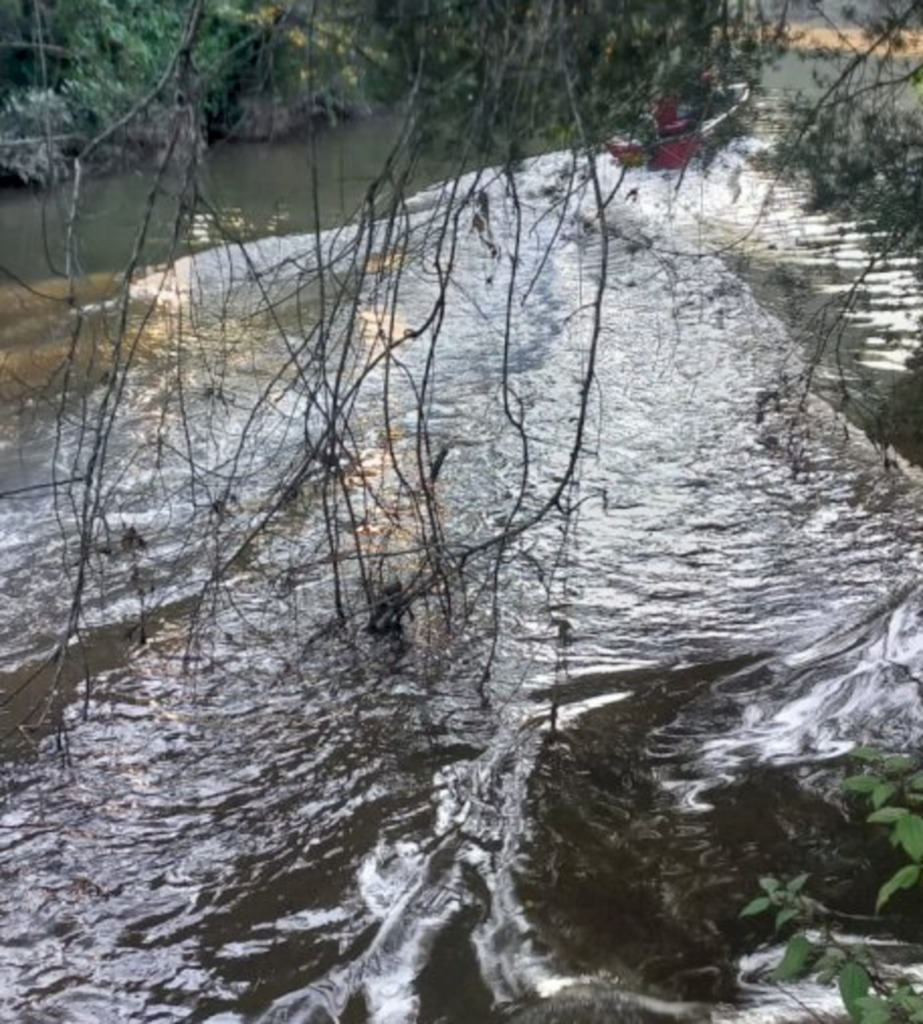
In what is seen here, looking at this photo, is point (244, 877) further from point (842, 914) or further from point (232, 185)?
point (232, 185)

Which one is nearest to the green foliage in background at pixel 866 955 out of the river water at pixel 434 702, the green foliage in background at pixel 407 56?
the river water at pixel 434 702

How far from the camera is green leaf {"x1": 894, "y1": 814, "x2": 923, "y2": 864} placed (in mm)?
2051

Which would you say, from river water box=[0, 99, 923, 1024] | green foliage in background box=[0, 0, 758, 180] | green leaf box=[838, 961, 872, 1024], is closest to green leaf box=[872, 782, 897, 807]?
green leaf box=[838, 961, 872, 1024]

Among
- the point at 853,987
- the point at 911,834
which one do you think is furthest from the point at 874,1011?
the point at 911,834

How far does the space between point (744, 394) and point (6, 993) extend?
6000 millimetres

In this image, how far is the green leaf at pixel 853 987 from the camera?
2.03m

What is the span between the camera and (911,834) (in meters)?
2.07

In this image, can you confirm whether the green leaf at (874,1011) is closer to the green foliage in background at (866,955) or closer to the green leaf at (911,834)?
the green foliage in background at (866,955)

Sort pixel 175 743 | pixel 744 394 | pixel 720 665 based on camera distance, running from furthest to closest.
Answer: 1. pixel 744 394
2. pixel 720 665
3. pixel 175 743

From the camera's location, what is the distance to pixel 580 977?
3.26 metres

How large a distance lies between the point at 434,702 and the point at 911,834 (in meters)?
2.70

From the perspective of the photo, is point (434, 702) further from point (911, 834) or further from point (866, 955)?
point (911, 834)

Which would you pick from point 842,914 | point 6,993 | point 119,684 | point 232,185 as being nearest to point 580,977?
point 842,914

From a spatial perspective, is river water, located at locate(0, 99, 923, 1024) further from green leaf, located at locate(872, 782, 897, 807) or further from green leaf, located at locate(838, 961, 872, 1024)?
green leaf, located at locate(838, 961, 872, 1024)
